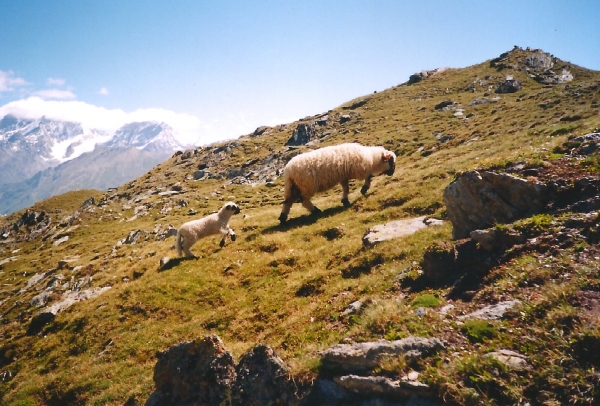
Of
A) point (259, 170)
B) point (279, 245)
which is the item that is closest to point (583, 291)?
point (279, 245)

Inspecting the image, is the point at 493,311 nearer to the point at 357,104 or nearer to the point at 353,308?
the point at 353,308

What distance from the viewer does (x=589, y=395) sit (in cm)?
516

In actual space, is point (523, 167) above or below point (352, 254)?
above

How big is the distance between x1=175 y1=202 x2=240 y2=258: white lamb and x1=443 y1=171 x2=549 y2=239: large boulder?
50.0 feet

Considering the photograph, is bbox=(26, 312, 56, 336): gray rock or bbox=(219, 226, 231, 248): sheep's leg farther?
bbox=(219, 226, 231, 248): sheep's leg

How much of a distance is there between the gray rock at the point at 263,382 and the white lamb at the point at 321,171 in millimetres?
15098

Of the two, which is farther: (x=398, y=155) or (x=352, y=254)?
(x=398, y=155)

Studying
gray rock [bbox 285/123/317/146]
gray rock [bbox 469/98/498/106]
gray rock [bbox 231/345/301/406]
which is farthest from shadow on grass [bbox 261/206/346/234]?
gray rock [bbox 285/123/317/146]

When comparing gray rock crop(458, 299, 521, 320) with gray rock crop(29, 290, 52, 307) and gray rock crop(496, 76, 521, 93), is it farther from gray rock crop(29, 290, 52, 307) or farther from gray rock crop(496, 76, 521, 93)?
gray rock crop(496, 76, 521, 93)

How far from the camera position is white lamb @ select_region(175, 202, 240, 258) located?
22625 millimetres

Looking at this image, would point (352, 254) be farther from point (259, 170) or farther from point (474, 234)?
point (259, 170)

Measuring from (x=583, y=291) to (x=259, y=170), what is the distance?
228ft

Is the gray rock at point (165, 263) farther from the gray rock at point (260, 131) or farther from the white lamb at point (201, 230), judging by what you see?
the gray rock at point (260, 131)

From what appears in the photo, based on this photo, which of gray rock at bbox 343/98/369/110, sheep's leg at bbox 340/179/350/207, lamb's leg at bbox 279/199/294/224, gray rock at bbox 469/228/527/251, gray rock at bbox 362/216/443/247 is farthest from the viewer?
gray rock at bbox 343/98/369/110
